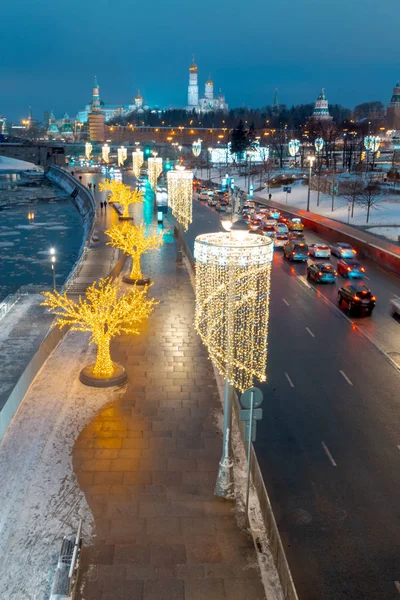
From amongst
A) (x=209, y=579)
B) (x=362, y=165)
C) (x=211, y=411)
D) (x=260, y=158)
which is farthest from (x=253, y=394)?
(x=260, y=158)

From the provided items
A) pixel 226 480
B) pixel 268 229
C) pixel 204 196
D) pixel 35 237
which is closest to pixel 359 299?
pixel 226 480

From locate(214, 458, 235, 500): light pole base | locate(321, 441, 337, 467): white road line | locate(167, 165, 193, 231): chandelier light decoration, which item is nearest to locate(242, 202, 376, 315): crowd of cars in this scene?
locate(167, 165, 193, 231): chandelier light decoration

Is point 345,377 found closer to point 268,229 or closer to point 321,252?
point 321,252

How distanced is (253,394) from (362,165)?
267ft

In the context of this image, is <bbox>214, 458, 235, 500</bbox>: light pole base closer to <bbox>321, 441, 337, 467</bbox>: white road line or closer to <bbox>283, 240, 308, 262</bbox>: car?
<bbox>321, 441, 337, 467</bbox>: white road line

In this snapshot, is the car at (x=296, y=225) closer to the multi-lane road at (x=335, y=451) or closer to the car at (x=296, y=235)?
the car at (x=296, y=235)

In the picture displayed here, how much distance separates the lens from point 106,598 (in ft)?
26.6

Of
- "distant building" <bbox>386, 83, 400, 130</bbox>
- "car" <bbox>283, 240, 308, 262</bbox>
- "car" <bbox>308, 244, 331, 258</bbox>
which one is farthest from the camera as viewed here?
"distant building" <bbox>386, 83, 400, 130</bbox>

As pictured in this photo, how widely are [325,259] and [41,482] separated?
2731 cm

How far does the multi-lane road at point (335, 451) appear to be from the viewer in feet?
30.8

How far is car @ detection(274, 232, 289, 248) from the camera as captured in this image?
129ft

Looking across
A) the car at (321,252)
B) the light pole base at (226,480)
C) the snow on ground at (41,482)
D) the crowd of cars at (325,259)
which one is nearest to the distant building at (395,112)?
the crowd of cars at (325,259)

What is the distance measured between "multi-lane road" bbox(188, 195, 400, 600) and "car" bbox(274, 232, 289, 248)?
55.9 feet

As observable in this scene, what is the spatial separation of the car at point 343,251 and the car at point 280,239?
12.4 feet
